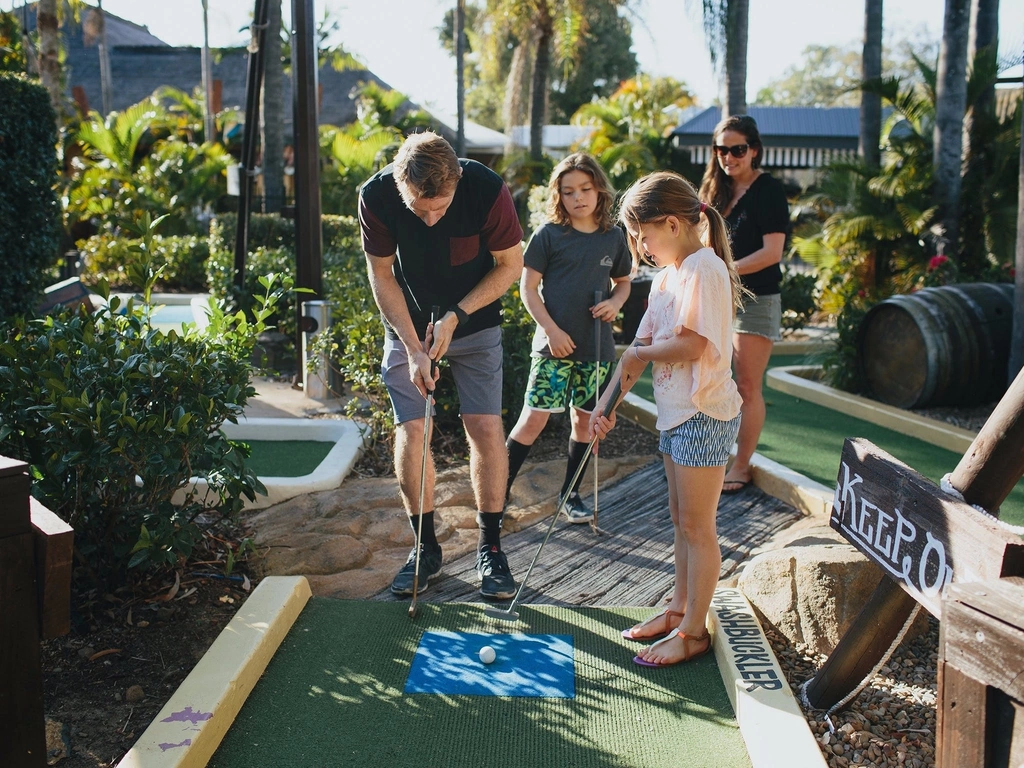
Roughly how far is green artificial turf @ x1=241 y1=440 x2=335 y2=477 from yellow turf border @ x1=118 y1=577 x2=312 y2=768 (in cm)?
176

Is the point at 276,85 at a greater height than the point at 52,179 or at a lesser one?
greater

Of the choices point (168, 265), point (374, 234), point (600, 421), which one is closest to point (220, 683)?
point (600, 421)

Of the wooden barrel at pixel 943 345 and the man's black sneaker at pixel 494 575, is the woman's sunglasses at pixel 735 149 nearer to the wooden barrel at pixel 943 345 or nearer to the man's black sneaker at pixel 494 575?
the man's black sneaker at pixel 494 575

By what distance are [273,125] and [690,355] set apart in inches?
522

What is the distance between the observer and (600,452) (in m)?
6.00

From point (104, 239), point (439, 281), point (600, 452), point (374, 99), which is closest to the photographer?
point (439, 281)

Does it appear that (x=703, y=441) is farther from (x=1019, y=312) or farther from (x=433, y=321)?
(x=1019, y=312)

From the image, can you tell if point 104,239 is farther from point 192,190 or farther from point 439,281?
point 439,281

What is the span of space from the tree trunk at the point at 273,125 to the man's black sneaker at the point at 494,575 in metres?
11.3

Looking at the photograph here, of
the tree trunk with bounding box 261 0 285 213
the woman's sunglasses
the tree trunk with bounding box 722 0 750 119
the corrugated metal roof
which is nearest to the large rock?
the woman's sunglasses

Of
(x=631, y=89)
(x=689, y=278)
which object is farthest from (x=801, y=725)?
(x=631, y=89)

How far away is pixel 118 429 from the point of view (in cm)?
321

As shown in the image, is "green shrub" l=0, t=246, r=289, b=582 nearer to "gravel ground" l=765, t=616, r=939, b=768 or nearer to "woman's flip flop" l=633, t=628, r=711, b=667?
"woman's flip flop" l=633, t=628, r=711, b=667

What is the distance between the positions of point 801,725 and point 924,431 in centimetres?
412
